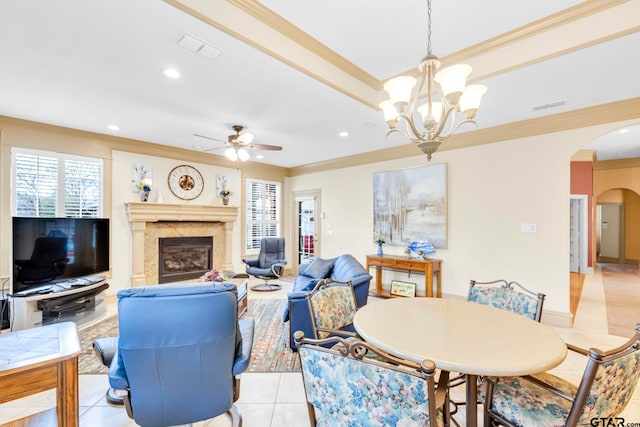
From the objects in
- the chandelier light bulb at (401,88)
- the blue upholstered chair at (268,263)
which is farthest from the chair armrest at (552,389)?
the blue upholstered chair at (268,263)

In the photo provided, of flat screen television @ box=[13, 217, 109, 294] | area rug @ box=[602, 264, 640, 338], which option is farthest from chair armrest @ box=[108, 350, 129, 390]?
area rug @ box=[602, 264, 640, 338]

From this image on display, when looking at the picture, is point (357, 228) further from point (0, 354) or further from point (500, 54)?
point (0, 354)

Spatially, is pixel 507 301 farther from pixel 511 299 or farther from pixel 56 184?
pixel 56 184

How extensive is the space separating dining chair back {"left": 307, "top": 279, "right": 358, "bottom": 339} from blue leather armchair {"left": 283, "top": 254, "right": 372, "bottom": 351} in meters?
0.12

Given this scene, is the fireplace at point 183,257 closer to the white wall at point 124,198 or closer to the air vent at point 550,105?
the white wall at point 124,198

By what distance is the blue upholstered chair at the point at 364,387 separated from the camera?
97cm

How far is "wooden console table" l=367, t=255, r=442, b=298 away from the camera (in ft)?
14.2

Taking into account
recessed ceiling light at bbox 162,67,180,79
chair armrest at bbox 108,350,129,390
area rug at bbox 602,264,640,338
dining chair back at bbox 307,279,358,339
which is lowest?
area rug at bbox 602,264,640,338

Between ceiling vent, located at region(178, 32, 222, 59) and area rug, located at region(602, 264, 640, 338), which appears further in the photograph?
area rug, located at region(602, 264, 640, 338)

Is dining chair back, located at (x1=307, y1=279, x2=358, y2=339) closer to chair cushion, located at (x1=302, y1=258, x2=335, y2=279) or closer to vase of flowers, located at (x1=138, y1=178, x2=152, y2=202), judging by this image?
chair cushion, located at (x1=302, y1=258, x2=335, y2=279)

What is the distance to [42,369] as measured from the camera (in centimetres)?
122

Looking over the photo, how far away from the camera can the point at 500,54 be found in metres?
2.51

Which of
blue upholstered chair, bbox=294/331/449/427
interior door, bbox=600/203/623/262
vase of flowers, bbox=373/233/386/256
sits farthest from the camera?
interior door, bbox=600/203/623/262

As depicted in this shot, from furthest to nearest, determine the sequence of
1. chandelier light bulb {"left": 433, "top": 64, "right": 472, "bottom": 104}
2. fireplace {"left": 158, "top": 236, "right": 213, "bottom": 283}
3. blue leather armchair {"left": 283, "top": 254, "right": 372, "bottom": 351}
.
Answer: fireplace {"left": 158, "top": 236, "right": 213, "bottom": 283}, blue leather armchair {"left": 283, "top": 254, "right": 372, "bottom": 351}, chandelier light bulb {"left": 433, "top": 64, "right": 472, "bottom": 104}
